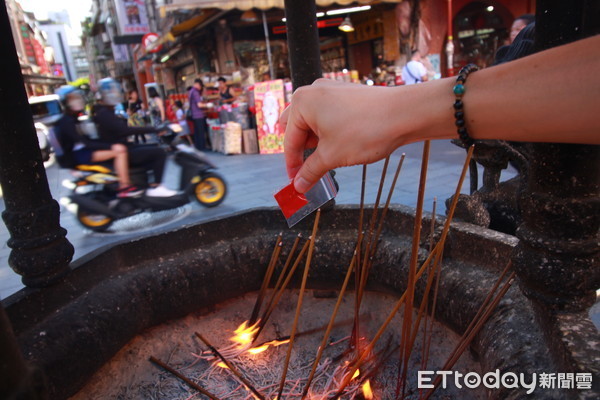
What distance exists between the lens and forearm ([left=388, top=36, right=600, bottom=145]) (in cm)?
59

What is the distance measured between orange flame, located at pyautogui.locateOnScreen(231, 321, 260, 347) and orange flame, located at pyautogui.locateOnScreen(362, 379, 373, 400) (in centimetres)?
60

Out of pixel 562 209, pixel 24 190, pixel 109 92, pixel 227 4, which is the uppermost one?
pixel 227 4

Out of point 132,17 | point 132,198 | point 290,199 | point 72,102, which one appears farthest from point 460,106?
point 132,17

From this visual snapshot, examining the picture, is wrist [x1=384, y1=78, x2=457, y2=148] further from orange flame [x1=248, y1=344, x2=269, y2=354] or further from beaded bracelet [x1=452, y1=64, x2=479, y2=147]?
orange flame [x1=248, y1=344, x2=269, y2=354]

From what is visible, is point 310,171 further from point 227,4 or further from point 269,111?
point 227,4

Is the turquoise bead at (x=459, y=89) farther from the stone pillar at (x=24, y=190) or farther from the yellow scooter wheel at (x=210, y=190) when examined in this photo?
the yellow scooter wheel at (x=210, y=190)

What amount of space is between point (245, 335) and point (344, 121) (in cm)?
150

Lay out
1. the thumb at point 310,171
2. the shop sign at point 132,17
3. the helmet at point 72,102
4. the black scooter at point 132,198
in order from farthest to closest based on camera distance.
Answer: the shop sign at point 132,17 < the helmet at point 72,102 < the black scooter at point 132,198 < the thumb at point 310,171

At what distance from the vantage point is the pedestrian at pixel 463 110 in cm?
60

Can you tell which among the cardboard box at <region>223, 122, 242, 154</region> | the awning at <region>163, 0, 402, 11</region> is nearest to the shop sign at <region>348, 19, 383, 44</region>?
the awning at <region>163, 0, 402, 11</region>

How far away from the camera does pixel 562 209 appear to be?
3.30 ft

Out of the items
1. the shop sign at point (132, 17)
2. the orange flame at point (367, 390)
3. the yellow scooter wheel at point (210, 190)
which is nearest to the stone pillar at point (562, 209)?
the orange flame at point (367, 390)

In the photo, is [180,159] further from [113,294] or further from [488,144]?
[488,144]

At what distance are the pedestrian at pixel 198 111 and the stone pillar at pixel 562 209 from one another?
875cm
